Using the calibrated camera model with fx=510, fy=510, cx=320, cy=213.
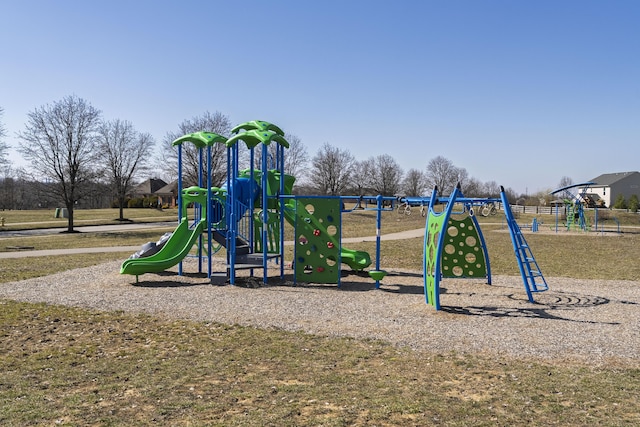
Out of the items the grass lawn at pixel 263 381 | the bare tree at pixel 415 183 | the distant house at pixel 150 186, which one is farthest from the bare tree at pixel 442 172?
the grass lawn at pixel 263 381

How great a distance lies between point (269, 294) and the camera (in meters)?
11.4

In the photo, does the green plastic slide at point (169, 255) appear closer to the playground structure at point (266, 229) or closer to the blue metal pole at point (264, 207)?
the playground structure at point (266, 229)

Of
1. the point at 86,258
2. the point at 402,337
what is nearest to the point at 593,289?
the point at 402,337

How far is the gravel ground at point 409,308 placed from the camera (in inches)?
297

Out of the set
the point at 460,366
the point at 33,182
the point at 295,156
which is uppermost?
the point at 295,156

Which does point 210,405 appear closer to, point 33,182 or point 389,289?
point 389,289

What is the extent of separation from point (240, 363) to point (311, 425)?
7.04 feet

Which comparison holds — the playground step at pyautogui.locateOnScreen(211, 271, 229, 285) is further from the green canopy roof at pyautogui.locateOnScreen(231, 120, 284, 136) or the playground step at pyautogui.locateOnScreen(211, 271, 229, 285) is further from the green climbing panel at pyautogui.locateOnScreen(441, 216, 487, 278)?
the green climbing panel at pyautogui.locateOnScreen(441, 216, 487, 278)

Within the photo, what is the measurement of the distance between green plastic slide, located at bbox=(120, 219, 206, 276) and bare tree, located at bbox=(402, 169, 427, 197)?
7667 centimetres

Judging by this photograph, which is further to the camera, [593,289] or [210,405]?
[593,289]

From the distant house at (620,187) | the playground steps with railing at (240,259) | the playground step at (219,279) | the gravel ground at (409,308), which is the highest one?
the distant house at (620,187)

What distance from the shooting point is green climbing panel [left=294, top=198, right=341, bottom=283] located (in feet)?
40.9

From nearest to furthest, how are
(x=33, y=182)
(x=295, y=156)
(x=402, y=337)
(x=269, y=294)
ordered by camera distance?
(x=402, y=337), (x=269, y=294), (x=33, y=182), (x=295, y=156)

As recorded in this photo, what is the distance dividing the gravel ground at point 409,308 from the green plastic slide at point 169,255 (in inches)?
15.7
